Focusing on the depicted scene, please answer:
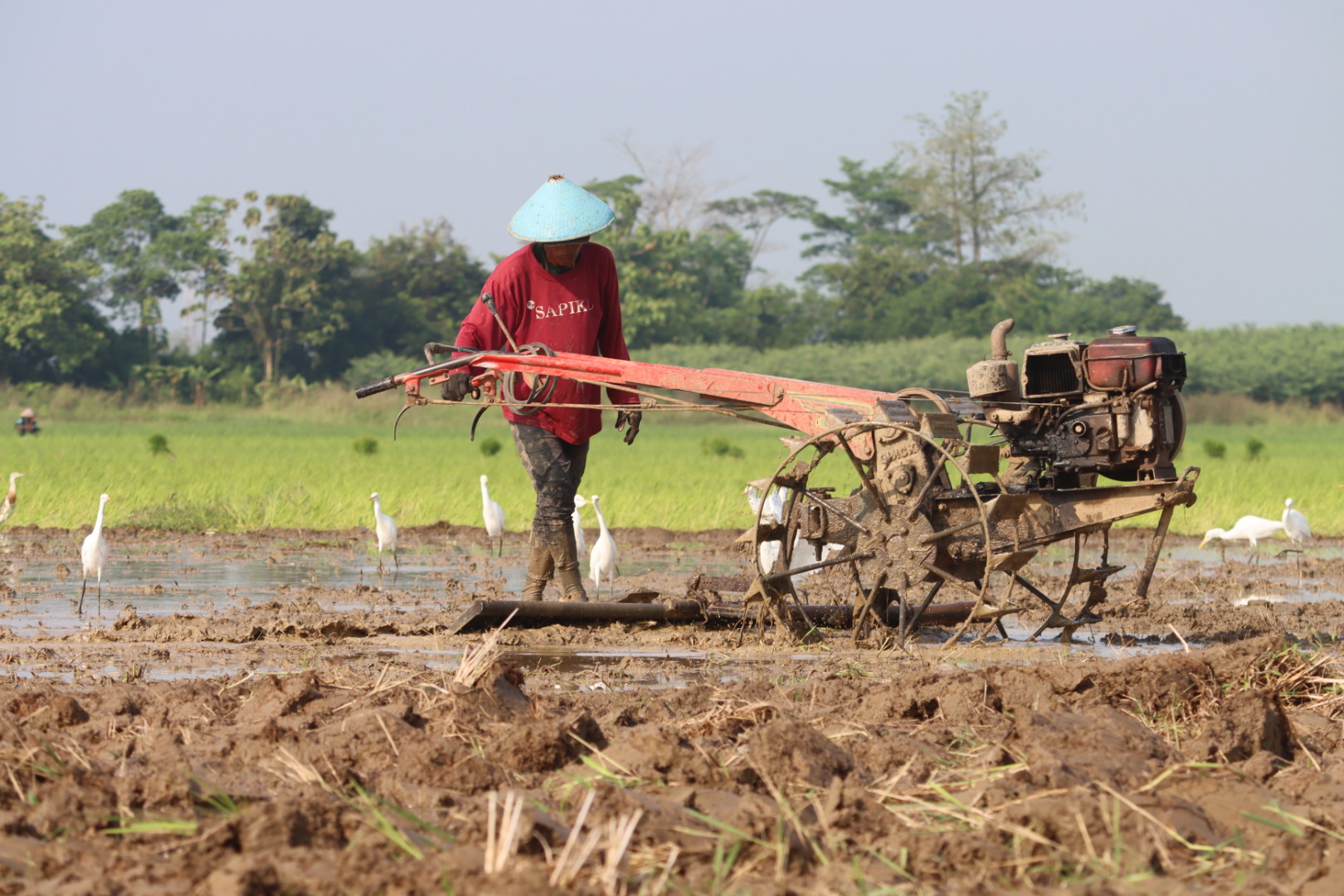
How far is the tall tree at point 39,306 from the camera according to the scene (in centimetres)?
4778

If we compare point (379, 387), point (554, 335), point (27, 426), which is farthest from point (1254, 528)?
point (27, 426)

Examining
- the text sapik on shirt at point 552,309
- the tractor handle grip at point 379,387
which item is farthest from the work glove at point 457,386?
the text sapik on shirt at point 552,309

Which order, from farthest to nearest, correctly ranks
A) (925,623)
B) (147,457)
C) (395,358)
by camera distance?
(395,358) < (147,457) < (925,623)

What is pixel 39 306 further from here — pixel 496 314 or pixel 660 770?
pixel 660 770

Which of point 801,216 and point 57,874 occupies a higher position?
point 801,216

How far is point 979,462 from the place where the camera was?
567 cm

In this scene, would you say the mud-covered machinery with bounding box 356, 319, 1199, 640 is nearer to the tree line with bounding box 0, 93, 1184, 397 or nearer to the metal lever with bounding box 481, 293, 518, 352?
the metal lever with bounding box 481, 293, 518, 352

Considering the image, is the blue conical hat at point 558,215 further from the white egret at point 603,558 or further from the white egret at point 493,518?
the white egret at point 493,518

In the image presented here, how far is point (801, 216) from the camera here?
69000 mm

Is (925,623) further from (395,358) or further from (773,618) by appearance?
(395,358)

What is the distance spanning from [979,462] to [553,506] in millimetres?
2295

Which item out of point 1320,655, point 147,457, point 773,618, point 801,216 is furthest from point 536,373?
point 801,216

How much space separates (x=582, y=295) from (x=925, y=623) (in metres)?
2.31

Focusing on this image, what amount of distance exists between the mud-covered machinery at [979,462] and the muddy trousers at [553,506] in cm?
93
